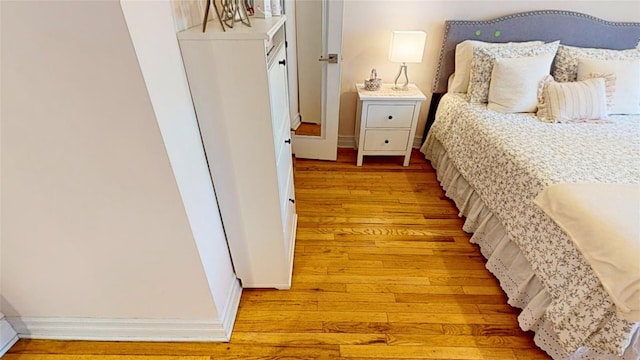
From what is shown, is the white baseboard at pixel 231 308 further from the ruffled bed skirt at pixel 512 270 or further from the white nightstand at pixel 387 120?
the white nightstand at pixel 387 120

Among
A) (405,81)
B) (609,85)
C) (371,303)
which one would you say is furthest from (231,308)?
(609,85)

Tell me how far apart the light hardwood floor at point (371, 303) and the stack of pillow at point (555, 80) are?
2.83 ft

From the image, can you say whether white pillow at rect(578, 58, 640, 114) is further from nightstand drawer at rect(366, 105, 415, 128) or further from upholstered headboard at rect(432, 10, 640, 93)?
nightstand drawer at rect(366, 105, 415, 128)

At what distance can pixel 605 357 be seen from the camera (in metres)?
1.24

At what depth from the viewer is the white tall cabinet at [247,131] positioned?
1030mm

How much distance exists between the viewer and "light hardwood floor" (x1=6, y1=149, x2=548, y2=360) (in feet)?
4.62

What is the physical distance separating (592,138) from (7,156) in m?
2.65

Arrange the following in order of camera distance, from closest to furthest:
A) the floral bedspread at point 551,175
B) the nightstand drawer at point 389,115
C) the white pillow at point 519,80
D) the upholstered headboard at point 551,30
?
1. the floral bedspread at point 551,175
2. the white pillow at point 519,80
3. the upholstered headboard at point 551,30
4. the nightstand drawer at point 389,115

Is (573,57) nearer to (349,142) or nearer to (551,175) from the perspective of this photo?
(551,175)

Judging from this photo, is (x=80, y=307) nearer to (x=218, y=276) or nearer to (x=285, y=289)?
(x=218, y=276)

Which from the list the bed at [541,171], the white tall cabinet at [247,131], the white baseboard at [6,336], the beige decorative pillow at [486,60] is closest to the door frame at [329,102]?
the white tall cabinet at [247,131]

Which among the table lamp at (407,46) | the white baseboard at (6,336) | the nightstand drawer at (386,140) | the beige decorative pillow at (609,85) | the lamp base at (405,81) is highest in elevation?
the table lamp at (407,46)

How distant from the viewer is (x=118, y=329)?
142cm

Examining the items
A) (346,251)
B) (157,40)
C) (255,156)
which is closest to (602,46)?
(346,251)
